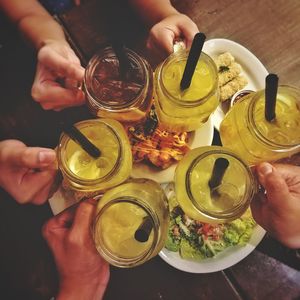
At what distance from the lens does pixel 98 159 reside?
115 cm

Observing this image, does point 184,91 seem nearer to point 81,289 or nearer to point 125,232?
point 125,232

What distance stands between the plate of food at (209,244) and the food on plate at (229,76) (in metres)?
0.50

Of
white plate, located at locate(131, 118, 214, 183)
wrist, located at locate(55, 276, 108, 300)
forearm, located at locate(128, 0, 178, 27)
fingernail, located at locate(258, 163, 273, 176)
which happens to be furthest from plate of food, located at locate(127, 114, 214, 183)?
forearm, located at locate(128, 0, 178, 27)

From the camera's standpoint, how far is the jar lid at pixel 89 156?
1.11m

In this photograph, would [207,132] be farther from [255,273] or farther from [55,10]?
[55,10]

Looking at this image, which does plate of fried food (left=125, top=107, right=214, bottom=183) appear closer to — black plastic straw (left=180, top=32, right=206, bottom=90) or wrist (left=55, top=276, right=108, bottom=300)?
black plastic straw (left=180, top=32, right=206, bottom=90)

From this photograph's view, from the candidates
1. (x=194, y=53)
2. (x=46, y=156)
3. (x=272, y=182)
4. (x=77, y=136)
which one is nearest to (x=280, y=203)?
(x=272, y=182)

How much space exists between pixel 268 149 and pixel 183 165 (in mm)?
282

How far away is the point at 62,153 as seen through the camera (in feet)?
3.66

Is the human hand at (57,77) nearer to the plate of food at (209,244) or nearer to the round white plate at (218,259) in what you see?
the plate of food at (209,244)

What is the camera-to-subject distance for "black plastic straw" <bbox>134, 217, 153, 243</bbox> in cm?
102

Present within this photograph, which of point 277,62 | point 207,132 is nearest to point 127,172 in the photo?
point 207,132

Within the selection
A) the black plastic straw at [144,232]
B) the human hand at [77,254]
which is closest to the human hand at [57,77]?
the human hand at [77,254]

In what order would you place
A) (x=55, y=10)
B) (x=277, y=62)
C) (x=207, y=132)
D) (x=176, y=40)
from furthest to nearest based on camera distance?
(x=55, y=10) < (x=277, y=62) < (x=176, y=40) < (x=207, y=132)
